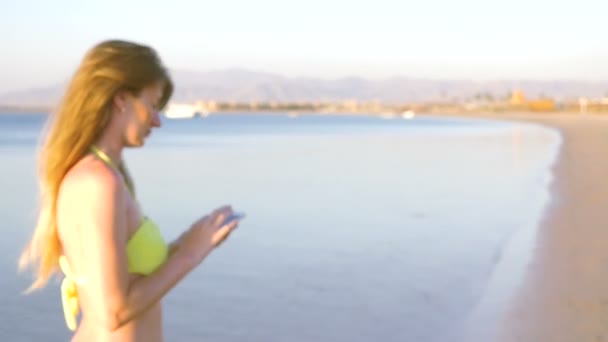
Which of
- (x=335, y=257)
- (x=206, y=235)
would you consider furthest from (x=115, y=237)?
(x=335, y=257)

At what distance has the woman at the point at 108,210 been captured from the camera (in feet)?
6.90

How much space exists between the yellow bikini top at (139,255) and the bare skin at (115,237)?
0.02 m

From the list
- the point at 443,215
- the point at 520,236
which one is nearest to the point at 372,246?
the point at 520,236

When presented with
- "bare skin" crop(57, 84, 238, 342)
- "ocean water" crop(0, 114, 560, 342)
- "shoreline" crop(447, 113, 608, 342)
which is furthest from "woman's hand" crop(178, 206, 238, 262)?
"shoreline" crop(447, 113, 608, 342)

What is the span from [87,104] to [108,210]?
10.4 inches

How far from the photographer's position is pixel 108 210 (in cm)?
209

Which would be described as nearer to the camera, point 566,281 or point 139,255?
point 139,255

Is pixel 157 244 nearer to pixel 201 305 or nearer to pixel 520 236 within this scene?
pixel 201 305

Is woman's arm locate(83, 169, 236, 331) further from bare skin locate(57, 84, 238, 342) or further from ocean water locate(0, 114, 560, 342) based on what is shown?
ocean water locate(0, 114, 560, 342)

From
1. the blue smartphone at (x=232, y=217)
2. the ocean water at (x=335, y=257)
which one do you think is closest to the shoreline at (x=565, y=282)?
the ocean water at (x=335, y=257)

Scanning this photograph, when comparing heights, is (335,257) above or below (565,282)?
below

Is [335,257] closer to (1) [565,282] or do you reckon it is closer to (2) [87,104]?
(1) [565,282]

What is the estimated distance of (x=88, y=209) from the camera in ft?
6.84

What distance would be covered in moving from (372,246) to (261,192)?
7817 mm
